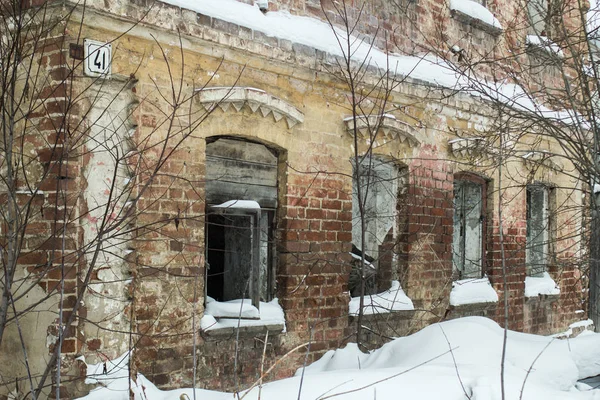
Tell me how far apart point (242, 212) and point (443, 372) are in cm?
231

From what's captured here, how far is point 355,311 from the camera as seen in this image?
6.74 m

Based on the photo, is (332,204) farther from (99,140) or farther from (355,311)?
(99,140)

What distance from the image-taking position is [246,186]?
5.92 metres

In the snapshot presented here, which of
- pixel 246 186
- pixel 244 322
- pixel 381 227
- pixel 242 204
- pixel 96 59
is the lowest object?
pixel 244 322

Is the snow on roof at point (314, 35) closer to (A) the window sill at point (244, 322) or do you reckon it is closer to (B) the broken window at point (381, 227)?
(B) the broken window at point (381, 227)

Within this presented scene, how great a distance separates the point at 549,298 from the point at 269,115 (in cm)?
570

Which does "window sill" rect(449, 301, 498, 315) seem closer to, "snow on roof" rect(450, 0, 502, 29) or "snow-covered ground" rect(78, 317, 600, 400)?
"snow-covered ground" rect(78, 317, 600, 400)

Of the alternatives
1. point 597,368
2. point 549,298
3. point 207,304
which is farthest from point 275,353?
point 549,298

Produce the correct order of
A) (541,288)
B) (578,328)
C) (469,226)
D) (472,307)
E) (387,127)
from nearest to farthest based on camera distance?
(387,127) → (472,307) → (469,226) → (541,288) → (578,328)

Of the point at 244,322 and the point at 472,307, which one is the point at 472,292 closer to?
the point at 472,307

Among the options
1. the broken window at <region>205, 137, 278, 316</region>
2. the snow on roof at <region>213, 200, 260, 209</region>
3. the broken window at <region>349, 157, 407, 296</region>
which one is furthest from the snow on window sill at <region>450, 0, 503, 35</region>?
the snow on roof at <region>213, 200, 260, 209</region>

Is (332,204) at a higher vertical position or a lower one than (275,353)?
higher

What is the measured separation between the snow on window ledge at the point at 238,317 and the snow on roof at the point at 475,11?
13.6 ft

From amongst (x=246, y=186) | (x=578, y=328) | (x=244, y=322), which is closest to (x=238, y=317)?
(x=244, y=322)
